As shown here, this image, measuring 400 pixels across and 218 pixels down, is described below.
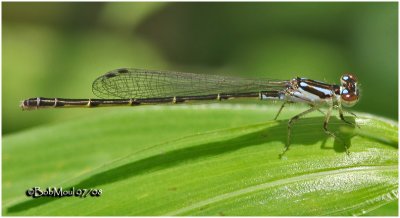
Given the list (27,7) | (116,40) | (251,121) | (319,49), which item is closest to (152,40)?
(116,40)

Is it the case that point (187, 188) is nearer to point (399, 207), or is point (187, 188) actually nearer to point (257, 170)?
point (257, 170)

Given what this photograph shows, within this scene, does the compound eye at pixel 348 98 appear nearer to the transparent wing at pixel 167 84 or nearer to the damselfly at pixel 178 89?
the damselfly at pixel 178 89

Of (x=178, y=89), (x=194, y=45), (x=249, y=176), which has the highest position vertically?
(x=194, y=45)

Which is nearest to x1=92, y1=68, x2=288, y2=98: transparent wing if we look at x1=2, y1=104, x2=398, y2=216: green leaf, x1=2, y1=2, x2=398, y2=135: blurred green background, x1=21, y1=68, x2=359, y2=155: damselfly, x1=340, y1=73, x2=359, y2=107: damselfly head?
x1=21, y1=68, x2=359, y2=155: damselfly

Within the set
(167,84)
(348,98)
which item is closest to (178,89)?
(167,84)

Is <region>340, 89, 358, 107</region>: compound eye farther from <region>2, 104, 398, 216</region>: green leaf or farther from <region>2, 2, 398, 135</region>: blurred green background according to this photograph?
<region>2, 2, 398, 135</region>: blurred green background

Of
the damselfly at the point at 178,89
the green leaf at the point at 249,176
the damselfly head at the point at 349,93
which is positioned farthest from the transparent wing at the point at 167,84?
the green leaf at the point at 249,176

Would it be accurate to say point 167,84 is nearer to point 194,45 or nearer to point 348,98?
point 348,98
